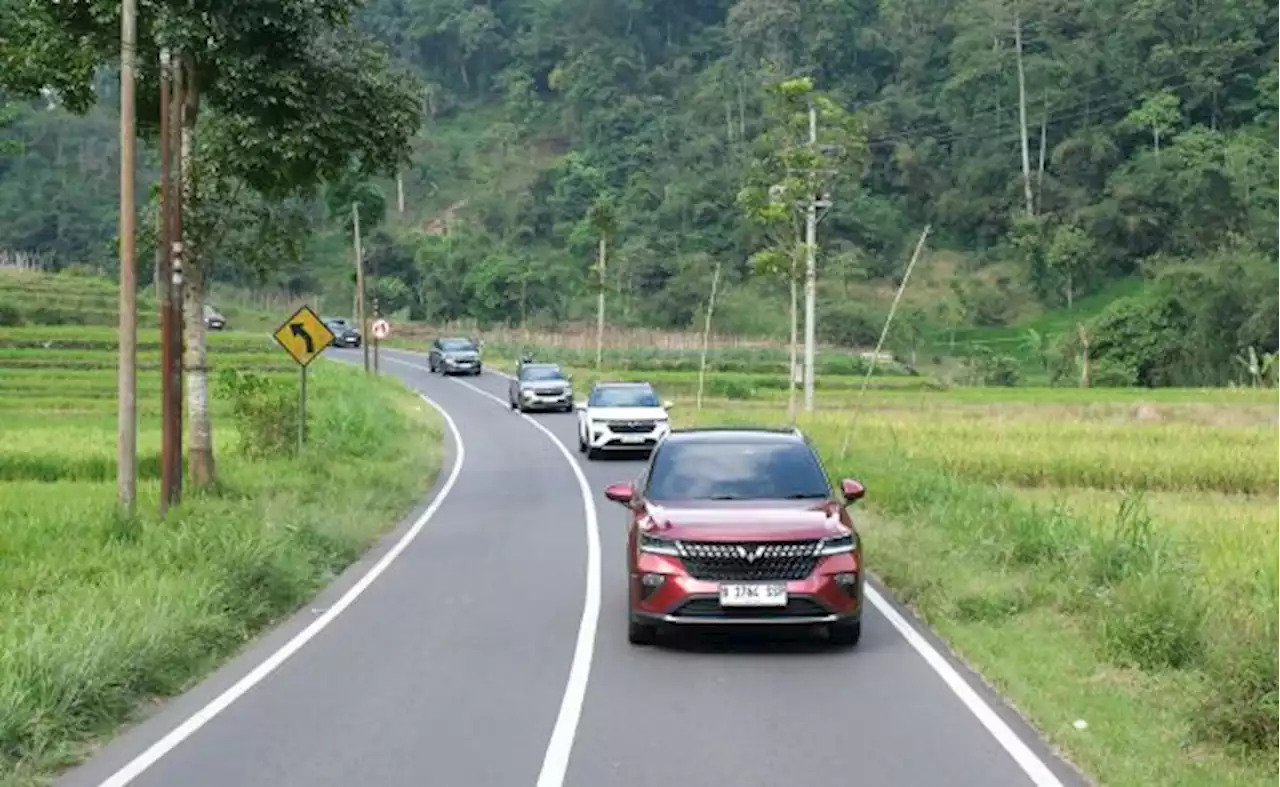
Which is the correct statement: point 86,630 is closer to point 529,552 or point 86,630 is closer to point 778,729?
point 778,729

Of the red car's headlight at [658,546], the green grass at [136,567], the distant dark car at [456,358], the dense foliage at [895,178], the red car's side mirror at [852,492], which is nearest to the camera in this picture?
the green grass at [136,567]

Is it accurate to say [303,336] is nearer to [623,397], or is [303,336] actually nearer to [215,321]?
[623,397]

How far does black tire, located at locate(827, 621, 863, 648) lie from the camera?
11.6m

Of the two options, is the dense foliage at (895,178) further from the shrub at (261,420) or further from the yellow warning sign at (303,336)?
the yellow warning sign at (303,336)

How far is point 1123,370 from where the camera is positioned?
6638cm

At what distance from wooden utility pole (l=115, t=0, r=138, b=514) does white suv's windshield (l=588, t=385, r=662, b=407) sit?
1723 cm

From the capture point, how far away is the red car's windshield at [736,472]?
12641 millimetres

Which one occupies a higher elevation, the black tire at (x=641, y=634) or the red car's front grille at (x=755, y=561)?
the red car's front grille at (x=755, y=561)

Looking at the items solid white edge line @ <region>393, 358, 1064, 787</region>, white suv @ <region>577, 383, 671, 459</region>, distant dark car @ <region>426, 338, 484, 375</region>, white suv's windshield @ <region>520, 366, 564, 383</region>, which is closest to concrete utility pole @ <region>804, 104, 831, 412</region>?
white suv's windshield @ <region>520, 366, 564, 383</region>

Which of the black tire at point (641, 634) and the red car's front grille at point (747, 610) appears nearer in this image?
the red car's front grille at point (747, 610)

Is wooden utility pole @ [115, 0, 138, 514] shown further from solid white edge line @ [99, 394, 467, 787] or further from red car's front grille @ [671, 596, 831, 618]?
red car's front grille @ [671, 596, 831, 618]

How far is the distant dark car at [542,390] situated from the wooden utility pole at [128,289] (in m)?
30.3

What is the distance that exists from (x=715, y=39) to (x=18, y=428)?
89.3 meters

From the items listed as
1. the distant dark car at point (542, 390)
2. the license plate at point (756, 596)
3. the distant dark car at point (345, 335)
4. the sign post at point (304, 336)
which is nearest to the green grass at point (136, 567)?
the sign post at point (304, 336)
